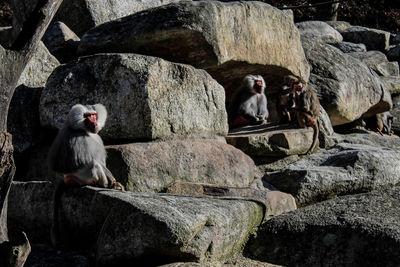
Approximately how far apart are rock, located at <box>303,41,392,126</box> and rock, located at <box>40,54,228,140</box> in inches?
161

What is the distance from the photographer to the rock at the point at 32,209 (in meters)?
6.11

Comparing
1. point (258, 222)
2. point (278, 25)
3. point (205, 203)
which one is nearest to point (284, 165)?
point (278, 25)

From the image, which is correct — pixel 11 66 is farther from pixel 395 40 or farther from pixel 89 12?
pixel 395 40

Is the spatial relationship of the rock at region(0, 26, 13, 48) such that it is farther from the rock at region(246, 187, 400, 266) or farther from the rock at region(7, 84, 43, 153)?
the rock at region(246, 187, 400, 266)

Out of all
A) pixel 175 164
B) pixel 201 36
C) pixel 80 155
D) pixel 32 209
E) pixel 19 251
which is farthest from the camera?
pixel 201 36

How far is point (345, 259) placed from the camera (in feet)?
16.4

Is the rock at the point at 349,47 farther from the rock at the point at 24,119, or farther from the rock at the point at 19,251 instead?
the rock at the point at 19,251

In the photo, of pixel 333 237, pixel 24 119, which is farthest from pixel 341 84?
pixel 333 237

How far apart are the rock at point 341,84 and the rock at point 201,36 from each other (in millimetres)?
2043

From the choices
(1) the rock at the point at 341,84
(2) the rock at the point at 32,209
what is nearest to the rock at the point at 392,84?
(1) the rock at the point at 341,84

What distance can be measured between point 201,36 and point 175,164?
1.88 metres

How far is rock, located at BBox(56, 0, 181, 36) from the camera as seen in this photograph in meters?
9.92

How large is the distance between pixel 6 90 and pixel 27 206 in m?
1.94

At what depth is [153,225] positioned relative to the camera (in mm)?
4496
